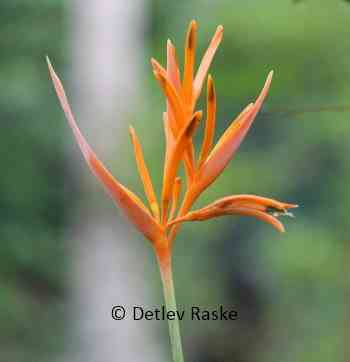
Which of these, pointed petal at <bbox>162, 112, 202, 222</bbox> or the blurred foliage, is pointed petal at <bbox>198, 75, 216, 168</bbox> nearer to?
pointed petal at <bbox>162, 112, 202, 222</bbox>

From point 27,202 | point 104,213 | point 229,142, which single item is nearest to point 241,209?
point 229,142

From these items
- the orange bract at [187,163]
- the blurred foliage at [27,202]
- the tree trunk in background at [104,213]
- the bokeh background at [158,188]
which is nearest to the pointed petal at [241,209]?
the orange bract at [187,163]

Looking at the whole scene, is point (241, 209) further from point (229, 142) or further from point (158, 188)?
point (158, 188)

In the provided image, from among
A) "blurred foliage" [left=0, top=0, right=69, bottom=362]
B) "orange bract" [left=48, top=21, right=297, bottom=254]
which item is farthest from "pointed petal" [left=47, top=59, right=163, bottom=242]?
"blurred foliage" [left=0, top=0, right=69, bottom=362]

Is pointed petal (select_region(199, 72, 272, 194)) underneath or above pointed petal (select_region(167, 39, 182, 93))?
underneath

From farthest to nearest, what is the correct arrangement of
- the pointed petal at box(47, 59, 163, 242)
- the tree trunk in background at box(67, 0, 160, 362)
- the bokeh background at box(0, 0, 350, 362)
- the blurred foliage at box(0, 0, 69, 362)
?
1. the tree trunk in background at box(67, 0, 160, 362)
2. the blurred foliage at box(0, 0, 69, 362)
3. the bokeh background at box(0, 0, 350, 362)
4. the pointed petal at box(47, 59, 163, 242)

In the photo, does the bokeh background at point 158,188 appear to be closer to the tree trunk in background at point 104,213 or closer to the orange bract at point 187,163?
the tree trunk in background at point 104,213

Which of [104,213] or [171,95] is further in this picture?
[104,213]
